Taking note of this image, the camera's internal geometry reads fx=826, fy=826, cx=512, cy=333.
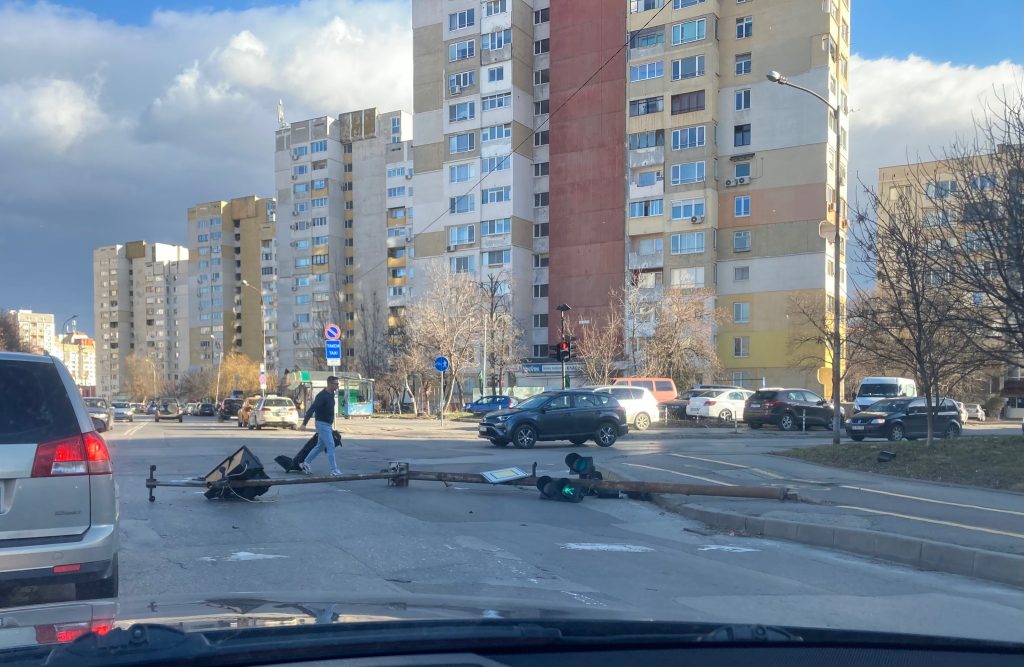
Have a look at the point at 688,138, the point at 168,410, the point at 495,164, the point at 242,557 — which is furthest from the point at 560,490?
the point at 495,164

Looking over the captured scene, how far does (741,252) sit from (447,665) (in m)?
60.4

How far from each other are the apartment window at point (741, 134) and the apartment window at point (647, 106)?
18.3ft

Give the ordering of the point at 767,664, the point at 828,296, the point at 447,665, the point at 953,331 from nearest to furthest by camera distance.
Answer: the point at 447,665 < the point at 767,664 < the point at 953,331 < the point at 828,296

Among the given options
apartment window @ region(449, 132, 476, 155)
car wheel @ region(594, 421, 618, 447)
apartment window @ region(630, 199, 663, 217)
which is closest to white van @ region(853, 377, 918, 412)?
car wheel @ region(594, 421, 618, 447)

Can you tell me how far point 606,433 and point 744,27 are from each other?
1780 inches

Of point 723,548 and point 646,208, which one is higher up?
point 646,208

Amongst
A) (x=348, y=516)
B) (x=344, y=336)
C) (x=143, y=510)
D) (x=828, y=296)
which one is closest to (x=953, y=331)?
(x=348, y=516)

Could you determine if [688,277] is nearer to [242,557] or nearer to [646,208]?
[646,208]

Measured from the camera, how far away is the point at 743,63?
2320 inches

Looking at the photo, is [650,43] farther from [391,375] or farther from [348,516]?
[348,516]

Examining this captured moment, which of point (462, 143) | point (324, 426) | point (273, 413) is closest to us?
point (324, 426)

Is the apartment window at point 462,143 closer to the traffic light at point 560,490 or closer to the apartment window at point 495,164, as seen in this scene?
the apartment window at point 495,164

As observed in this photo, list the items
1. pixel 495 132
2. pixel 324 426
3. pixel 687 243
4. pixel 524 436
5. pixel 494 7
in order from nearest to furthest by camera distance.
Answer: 1. pixel 324 426
2. pixel 524 436
3. pixel 687 243
4. pixel 495 132
5. pixel 494 7

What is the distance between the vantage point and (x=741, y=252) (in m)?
59.7
